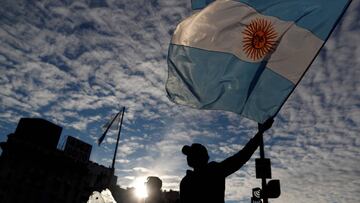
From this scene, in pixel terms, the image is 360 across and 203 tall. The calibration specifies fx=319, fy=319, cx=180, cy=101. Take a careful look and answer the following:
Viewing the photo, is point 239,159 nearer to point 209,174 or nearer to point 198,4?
point 209,174

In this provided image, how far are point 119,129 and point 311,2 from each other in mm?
24143

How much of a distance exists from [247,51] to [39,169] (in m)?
57.6

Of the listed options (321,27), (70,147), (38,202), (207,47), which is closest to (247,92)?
(207,47)

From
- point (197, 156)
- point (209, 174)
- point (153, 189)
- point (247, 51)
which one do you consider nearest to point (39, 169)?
point (153, 189)

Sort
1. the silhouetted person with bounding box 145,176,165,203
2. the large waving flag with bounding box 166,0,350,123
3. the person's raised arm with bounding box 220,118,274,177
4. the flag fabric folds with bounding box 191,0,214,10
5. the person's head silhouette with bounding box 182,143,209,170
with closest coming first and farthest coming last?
1. the person's raised arm with bounding box 220,118,274,177
2. the person's head silhouette with bounding box 182,143,209,170
3. the large waving flag with bounding box 166,0,350,123
4. the flag fabric folds with bounding box 191,0,214,10
5. the silhouetted person with bounding box 145,176,165,203

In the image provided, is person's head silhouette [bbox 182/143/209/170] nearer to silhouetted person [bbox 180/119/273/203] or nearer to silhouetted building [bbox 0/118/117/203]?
silhouetted person [bbox 180/119/273/203]

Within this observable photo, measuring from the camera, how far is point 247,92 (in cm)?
398

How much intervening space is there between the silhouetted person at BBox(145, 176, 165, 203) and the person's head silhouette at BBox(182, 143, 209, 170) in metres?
4.59

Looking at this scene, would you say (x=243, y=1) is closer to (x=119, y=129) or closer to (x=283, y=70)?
(x=283, y=70)

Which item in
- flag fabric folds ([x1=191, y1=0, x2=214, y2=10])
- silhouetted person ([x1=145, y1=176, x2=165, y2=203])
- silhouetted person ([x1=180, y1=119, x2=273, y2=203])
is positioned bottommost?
silhouetted person ([x1=180, y1=119, x2=273, y2=203])

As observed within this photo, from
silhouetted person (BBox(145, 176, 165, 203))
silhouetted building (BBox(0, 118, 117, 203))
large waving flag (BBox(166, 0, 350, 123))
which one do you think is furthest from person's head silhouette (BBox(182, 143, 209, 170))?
silhouetted building (BBox(0, 118, 117, 203))

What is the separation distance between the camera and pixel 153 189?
7.66 meters

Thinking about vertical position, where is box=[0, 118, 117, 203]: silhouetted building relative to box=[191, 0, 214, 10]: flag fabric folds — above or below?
above

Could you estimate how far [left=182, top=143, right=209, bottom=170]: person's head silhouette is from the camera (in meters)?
3.16
